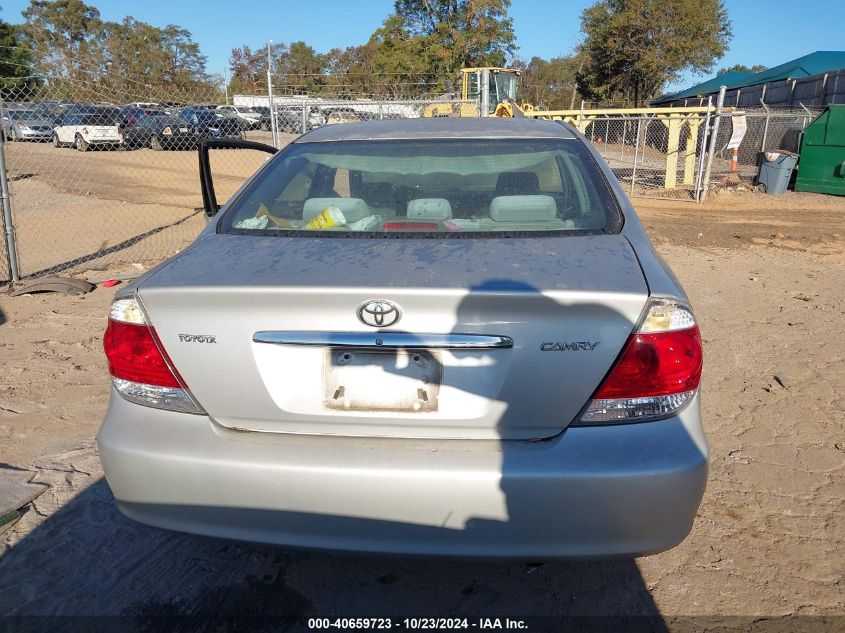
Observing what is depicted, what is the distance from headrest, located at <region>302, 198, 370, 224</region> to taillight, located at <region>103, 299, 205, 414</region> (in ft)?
3.29

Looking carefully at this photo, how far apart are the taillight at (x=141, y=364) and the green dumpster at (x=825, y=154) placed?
57.2 feet

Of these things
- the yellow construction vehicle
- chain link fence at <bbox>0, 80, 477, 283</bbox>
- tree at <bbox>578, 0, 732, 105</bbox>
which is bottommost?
chain link fence at <bbox>0, 80, 477, 283</bbox>

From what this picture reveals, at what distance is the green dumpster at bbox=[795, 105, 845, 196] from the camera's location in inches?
621

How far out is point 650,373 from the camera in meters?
2.06

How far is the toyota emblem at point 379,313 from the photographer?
6.60 feet

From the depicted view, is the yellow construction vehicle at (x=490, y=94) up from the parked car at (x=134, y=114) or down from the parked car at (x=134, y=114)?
up

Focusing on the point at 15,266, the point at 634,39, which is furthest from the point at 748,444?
the point at 634,39

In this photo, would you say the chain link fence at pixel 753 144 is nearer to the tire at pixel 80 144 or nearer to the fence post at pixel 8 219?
the fence post at pixel 8 219

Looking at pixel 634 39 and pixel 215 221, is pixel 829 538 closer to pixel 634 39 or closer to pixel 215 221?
pixel 215 221

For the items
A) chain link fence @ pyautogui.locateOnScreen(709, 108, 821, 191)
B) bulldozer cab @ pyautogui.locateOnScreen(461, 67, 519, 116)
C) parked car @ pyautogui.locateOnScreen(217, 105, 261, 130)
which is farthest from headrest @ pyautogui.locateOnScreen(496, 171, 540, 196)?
bulldozer cab @ pyautogui.locateOnScreen(461, 67, 519, 116)

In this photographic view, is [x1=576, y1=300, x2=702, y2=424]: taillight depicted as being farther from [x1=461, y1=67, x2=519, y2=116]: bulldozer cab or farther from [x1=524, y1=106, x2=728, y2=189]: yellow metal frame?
[x1=461, y1=67, x2=519, y2=116]: bulldozer cab

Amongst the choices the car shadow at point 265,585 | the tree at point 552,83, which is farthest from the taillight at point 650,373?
the tree at point 552,83

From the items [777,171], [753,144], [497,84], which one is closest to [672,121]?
[777,171]

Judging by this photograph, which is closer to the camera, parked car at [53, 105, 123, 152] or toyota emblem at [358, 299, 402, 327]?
toyota emblem at [358, 299, 402, 327]
